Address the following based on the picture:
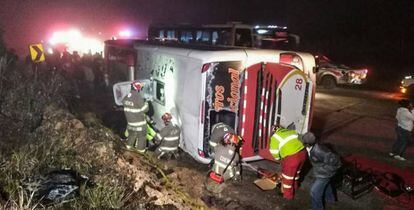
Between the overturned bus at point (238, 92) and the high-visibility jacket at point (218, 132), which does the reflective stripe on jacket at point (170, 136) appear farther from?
the high-visibility jacket at point (218, 132)

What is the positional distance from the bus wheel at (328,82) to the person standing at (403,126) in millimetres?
10497

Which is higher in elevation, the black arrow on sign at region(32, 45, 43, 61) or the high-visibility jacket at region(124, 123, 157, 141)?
the black arrow on sign at region(32, 45, 43, 61)

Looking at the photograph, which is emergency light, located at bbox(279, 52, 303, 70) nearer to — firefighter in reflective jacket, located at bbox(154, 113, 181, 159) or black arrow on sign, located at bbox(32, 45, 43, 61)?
firefighter in reflective jacket, located at bbox(154, 113, 181, 159)

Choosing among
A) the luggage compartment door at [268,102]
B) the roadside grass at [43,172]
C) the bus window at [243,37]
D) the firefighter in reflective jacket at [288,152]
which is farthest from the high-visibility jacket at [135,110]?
the bus window at [243,37]

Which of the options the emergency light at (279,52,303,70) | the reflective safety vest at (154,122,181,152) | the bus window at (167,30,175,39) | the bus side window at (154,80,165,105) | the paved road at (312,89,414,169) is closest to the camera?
the emergency light at (279,52,303,70)

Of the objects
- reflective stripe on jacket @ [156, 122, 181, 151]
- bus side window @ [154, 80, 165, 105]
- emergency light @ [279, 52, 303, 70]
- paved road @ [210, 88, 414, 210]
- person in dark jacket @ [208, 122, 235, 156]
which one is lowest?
paved road @ [210, 88, 414, 210]

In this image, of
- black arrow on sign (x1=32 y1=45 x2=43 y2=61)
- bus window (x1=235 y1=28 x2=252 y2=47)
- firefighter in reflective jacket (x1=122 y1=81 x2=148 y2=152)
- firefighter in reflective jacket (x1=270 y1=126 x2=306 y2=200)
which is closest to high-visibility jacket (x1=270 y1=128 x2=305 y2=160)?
firefighter in reflective jacket (x1=270 y1=126 x2=306 y2=200)

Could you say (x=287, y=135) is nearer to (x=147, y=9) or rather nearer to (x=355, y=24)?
(x=355, y=24)

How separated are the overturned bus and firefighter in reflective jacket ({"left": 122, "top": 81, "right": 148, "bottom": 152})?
1.85ft

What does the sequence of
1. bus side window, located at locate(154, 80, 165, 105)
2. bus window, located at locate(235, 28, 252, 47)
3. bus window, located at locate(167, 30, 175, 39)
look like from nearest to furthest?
bus side window, located at locate(154, 80, 165, 105), bus window, located at locate(235, 28, 252, 47), bus window, located at locate(167, 30, 175, 39)

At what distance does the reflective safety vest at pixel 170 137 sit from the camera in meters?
7.52

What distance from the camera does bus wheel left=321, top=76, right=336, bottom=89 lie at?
61.1 feet

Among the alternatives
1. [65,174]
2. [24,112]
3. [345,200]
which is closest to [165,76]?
[24,112]

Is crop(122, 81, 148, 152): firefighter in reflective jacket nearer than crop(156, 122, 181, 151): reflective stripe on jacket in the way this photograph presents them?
No
